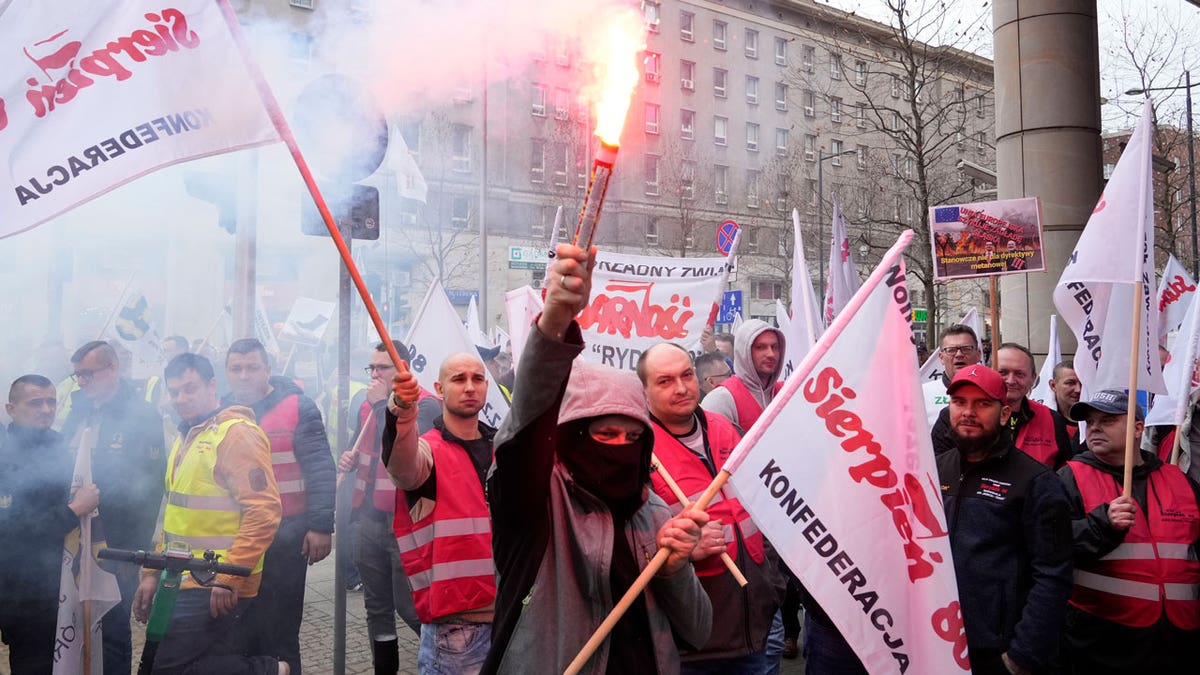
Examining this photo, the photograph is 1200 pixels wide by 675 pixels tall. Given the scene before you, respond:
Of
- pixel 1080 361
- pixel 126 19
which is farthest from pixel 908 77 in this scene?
pixel 126 19

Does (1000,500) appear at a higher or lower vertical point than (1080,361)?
lower

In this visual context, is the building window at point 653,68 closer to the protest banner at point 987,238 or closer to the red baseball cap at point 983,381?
the protest banner at point 987,238

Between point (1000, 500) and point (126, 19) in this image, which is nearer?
point (126, 19)

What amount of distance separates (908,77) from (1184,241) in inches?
897

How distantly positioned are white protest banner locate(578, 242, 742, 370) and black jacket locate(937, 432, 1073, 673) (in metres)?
3.24

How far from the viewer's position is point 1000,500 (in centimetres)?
356

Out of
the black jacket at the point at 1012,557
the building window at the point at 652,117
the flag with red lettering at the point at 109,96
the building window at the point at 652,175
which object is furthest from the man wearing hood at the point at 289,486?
the building window at the point at 652,175

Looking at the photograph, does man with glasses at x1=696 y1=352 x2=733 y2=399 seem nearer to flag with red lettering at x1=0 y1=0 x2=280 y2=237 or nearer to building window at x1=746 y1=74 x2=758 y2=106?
flag with red lettering at x1=0 y1=0 x2=280 y2=237

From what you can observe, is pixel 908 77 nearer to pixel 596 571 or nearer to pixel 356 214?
pixel 356 214

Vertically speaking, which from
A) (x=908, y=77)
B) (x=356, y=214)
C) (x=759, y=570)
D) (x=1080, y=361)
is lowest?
(x=759, y=570)

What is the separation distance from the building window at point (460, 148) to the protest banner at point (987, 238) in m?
7.60

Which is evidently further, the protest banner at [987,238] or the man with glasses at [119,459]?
the protest banner at [987,238]

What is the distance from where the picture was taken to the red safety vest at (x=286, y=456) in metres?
5.41

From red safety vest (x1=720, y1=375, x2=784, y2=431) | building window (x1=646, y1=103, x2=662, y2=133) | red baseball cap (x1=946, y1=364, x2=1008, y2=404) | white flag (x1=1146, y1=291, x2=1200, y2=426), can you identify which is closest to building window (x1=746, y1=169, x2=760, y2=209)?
building window (x1=646, y1=103, x2=662, y2=133)
